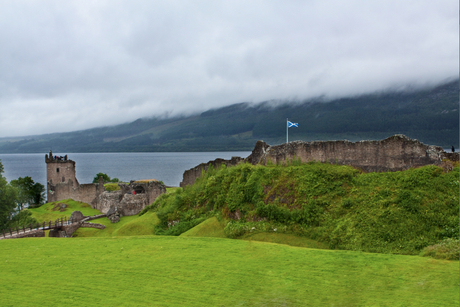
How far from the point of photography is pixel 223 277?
41.4ft

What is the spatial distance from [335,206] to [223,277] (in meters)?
9.04

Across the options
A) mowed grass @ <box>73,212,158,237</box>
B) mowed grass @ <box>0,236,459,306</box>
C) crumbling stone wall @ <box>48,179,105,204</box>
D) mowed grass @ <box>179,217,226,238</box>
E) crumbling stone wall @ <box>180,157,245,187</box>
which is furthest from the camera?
crumbling stone wall @ <box>48,179,105,204</box>

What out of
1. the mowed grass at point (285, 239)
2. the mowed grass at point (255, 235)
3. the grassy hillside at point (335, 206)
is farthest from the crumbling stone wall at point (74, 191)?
the mowed grass at point (285, 239)

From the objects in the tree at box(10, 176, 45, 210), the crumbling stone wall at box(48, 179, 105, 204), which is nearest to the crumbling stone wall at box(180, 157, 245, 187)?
the crumbling stone wall at box(48, 179, 105, 204)

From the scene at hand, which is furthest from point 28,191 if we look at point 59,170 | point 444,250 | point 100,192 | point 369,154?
point 444,250

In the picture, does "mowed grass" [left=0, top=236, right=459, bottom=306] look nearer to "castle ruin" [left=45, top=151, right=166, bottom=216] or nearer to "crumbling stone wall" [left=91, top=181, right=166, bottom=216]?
"crumbling stone wall" [left=91, top=181, right=166, bottom=216]

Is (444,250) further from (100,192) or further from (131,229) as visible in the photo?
(100,192)

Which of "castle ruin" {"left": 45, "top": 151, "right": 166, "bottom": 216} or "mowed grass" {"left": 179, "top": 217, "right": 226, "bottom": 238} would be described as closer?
"mowed grass" {"left": 179, "top": 217, "right": 226, "bottom": 238}

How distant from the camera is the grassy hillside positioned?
15.9 meters

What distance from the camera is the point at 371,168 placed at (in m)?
22.4

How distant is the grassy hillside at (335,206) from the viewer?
15.9 metres

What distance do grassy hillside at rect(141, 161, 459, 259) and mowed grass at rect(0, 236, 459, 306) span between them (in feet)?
7.11

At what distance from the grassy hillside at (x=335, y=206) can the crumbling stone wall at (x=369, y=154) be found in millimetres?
1003

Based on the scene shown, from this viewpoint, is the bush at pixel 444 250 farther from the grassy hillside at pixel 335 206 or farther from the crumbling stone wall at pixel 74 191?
the crumbling stone wall at pixel 74 191
